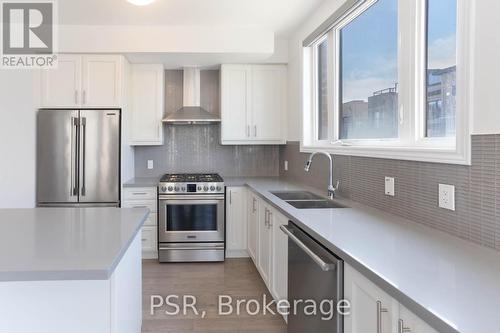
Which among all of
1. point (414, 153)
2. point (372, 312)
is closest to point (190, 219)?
point (414, 153)

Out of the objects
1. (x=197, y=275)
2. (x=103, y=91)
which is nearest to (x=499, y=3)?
(x=197, y=275)

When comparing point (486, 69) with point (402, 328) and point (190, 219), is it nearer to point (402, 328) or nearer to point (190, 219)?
point (402, 328)

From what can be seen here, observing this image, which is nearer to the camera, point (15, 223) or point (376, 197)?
point (15, 223)

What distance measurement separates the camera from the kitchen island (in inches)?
49.9

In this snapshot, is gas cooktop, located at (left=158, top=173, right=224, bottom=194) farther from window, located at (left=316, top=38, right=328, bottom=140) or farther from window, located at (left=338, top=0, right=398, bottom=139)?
window, located at (left=338, top=0, right=398, bottom=139)

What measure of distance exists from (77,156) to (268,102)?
7.37ft

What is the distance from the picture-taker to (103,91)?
4184 millimetres

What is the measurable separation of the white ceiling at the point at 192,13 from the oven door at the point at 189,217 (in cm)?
186

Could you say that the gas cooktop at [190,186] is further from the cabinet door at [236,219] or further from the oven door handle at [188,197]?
the cabinet door at [236,219]

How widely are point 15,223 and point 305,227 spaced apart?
1.46 meters

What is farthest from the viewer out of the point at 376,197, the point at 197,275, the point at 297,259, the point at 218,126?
the point at 218,126

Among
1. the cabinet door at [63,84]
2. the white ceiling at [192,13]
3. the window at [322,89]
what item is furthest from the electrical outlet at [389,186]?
the cabinet door at [63,84]

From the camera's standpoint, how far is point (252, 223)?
13.6ft

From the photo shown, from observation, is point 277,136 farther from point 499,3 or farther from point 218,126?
point 499,3
